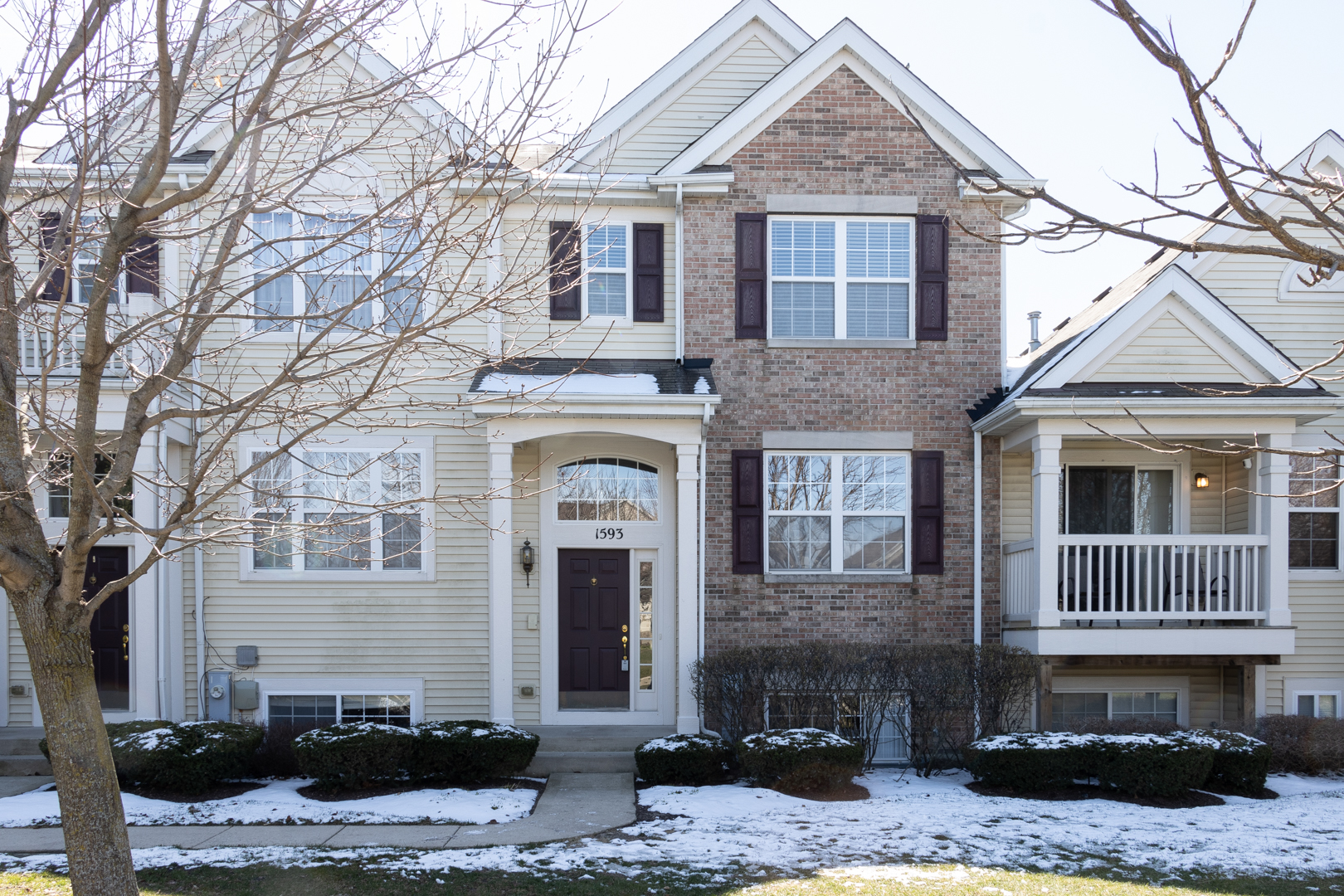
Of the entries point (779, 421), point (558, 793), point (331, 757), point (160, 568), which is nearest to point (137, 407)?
point (331, 757)

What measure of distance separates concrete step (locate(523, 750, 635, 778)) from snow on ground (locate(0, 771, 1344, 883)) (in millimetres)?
1217

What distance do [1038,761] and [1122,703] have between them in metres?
3.44

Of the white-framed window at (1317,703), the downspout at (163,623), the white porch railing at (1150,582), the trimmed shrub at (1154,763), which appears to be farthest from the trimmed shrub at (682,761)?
the white-framed window at (1317,703)

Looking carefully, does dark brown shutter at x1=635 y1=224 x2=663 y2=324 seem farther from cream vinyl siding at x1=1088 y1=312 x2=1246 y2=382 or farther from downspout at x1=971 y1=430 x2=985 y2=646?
cream vinyl siding at x1=1088 y1=312 x2=1246 y2=382

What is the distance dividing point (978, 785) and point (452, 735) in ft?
16.8

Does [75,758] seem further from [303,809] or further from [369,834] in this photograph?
[303,809]

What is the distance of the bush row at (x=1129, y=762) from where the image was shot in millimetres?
9812

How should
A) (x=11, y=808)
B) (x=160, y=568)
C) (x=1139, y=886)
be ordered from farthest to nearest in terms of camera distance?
(x=160, y=568)
(x=11, y=808)
(x=1139, y=886)

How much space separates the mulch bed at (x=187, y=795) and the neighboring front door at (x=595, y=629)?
3.76 metres

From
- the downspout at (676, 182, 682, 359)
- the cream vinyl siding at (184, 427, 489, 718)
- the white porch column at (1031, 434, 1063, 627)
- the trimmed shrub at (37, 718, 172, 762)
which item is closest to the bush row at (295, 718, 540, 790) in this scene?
the trimmed shrub at (37, 718, 172, 762)

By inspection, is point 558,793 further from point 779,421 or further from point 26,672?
point 26,672

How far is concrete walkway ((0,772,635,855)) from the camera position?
8.13 metres

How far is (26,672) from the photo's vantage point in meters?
12.1

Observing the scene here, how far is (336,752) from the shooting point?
985 centimetres
